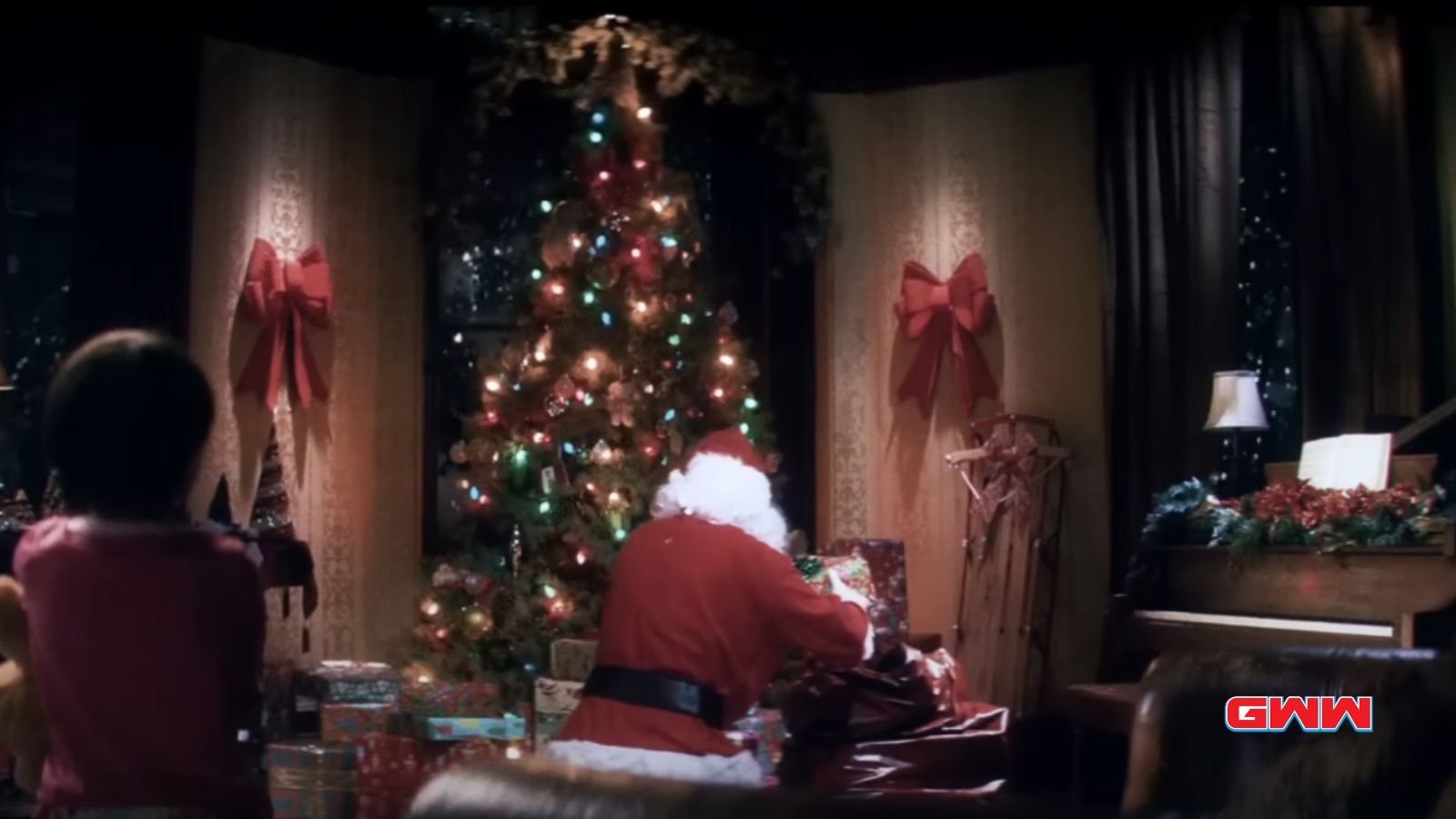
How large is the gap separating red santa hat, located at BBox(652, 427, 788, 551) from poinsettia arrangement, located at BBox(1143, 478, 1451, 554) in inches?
64.7

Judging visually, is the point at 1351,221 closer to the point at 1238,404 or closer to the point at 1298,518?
the point at 1238,404

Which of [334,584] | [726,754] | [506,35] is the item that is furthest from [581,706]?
[506,35]

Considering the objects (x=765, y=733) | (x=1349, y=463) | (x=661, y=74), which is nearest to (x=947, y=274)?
(x=661, y=74)

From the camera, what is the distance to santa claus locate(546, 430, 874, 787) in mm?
2990

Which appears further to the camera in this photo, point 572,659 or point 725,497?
point 572,659

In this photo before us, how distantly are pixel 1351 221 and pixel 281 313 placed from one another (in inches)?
174

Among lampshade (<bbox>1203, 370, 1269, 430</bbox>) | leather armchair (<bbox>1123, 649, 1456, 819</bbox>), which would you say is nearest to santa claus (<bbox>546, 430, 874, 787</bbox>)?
leather armchair (<bbox>1123, 649, 1456, 819</bbox>)

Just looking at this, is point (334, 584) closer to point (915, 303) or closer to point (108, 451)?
point (915, 303)

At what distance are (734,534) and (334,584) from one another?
4060 millimetres

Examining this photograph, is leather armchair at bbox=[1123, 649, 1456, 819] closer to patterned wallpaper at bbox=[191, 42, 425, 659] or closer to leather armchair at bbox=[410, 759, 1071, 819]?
leather armchair at bbox=[410, 759, 1071, 819]

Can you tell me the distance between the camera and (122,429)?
6.42ft

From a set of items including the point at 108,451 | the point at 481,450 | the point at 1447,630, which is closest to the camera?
the point at 108,451

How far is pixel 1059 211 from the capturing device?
6965mm

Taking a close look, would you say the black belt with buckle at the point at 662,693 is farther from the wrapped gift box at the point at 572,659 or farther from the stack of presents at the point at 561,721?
the wrapped gift box at the point at 572,659
